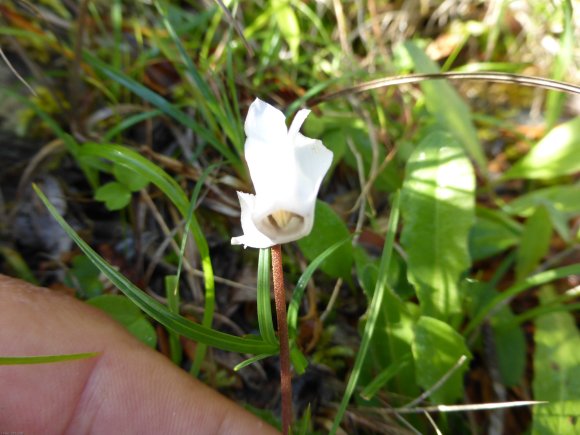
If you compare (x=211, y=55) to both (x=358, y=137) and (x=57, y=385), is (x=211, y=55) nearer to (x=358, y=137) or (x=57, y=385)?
(x=358, y=137)

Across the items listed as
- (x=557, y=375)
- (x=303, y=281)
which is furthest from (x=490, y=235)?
(x=303, y=281)

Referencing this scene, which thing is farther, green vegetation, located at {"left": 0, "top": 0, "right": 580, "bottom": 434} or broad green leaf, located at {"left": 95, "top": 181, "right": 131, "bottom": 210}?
broad green leaf, located at {"left": 95, "top": 181, "right": 131, "bottom": 210}

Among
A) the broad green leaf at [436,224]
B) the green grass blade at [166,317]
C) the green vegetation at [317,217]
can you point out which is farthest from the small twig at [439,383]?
the green grass blade at [166,317]

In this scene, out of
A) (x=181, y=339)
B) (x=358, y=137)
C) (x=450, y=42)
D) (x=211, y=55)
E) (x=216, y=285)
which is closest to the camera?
(x=181, y=339)

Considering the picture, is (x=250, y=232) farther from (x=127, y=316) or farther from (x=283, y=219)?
(x=127, y=316)

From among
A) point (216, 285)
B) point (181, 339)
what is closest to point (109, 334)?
point (181, 339)

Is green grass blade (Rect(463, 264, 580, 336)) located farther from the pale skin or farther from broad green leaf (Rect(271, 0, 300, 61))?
broad green leaf (Rect(271, 0, 300, 61))

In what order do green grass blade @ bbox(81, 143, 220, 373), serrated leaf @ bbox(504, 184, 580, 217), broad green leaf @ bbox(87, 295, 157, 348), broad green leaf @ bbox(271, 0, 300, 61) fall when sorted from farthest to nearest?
→ broad green leaf @ bbox(271, 0, 300, 61), serrated leaf @ bbox(504, 184, 580, 217), broad green leaf @ bbox(87, 295, 157, 348), green grass blade @ bbox(81, 143, 220, 373)

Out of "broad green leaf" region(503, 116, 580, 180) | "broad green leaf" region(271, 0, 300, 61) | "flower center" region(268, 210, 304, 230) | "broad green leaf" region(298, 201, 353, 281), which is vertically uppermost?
"broad green leaf" region(271, 0, 300, 61)

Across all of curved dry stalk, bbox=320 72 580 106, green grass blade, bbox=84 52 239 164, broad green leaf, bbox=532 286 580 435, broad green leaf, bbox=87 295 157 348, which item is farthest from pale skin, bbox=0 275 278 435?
curved dry stalk, bbox=320 72 580 106
